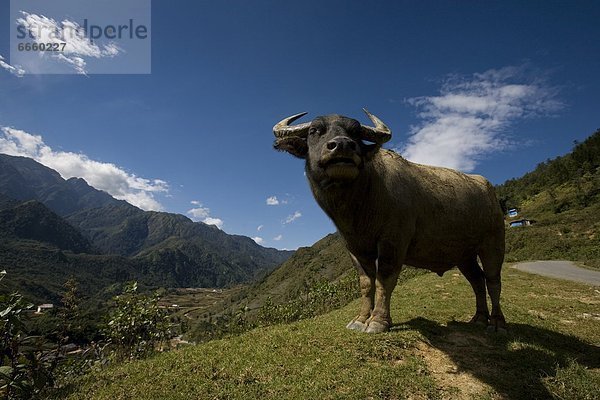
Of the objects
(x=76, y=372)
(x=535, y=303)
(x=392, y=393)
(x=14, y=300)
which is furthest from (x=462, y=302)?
(x=14, y=300)

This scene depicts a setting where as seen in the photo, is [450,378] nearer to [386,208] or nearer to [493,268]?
[386,208]

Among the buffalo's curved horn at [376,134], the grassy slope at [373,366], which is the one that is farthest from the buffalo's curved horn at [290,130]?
the grassy slope at [373,366]

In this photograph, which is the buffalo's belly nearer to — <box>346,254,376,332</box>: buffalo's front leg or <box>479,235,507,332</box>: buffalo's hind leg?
<box>479,235,507,332</box>: buffalo's hind leg

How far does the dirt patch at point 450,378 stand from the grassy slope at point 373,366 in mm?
17

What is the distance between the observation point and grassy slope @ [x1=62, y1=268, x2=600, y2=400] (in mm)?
4879

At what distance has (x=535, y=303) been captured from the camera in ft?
40.6

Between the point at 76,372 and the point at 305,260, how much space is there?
566 feet

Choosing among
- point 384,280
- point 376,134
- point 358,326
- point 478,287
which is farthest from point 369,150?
point 478,287

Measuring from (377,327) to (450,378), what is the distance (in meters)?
Result: 1.64

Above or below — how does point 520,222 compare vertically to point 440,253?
above

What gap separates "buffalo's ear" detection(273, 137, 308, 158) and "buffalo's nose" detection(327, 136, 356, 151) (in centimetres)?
107

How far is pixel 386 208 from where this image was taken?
6.79 m

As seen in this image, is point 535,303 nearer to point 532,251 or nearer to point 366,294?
point 366,294

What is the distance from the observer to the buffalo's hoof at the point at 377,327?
6.77m
